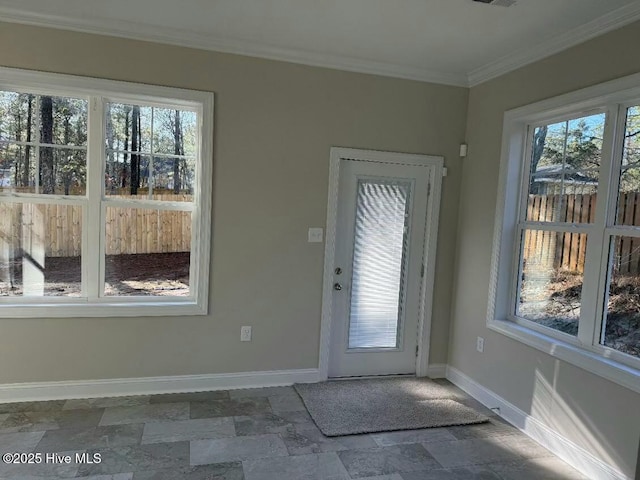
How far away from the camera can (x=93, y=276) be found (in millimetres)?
3199

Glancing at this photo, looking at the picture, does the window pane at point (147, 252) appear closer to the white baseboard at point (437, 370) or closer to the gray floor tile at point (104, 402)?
the gray floor tile at point (104, 402)

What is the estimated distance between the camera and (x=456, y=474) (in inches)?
96.0

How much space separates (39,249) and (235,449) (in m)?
2.00

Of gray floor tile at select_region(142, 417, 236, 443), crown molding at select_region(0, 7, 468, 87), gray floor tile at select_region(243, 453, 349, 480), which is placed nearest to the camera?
gray floor tile at select_region(243, 453, 349, 480)

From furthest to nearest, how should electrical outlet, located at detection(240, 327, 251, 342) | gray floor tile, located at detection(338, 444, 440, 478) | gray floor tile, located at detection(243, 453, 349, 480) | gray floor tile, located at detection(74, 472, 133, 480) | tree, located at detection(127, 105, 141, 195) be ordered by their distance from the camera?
electrical outlet, located at detection(240, 327, 251, 342) → tree, located at detection(127, 105, 141, 195) → gray floor tile, located at detection(338, 444, 440, 478) → gray floor tile, located at detection(243, 453, 349, 480) → gray floor tile, located at detection(74, 472, 133, 480)

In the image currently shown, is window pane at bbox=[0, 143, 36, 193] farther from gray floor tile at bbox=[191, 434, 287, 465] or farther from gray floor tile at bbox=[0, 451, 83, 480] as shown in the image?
gray floor tile at bbox=[191, 434, 287, 465]

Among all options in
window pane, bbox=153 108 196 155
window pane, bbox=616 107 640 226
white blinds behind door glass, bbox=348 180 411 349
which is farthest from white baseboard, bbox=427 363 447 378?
window pane, bbox=153 108 196 155

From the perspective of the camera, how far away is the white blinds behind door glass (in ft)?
12.1

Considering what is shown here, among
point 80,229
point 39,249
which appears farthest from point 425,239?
point 39,249

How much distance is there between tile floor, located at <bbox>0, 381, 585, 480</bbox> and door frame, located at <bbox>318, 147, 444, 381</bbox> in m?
0.76

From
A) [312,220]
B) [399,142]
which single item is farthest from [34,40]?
[399,142]

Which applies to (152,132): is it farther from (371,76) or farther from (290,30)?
(371,76)

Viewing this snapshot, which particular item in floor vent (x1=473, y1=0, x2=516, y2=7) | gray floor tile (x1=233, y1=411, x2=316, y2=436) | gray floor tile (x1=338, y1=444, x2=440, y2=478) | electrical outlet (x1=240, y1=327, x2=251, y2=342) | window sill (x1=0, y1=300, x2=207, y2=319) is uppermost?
floor vent (x1=473, y1=0, x2=516, y2=7)

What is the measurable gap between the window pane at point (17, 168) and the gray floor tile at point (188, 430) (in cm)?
187
